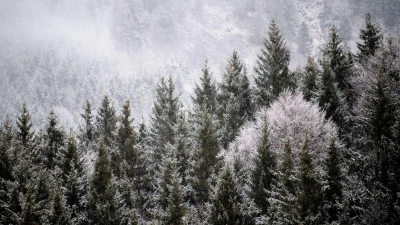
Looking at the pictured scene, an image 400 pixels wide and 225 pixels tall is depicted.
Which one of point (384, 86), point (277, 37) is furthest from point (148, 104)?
point (384, 86)

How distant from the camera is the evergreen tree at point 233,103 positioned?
3462 cm

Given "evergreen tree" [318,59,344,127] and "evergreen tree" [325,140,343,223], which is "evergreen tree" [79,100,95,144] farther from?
"evergreen tree" [325,140,343,223]

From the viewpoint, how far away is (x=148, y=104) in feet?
573

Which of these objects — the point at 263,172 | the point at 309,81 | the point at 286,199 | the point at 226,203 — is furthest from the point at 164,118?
the point at 286,199

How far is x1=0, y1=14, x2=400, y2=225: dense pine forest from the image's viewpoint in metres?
18.4

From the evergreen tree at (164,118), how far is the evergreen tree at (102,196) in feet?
39.1

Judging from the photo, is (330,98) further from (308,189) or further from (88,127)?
(88,127)

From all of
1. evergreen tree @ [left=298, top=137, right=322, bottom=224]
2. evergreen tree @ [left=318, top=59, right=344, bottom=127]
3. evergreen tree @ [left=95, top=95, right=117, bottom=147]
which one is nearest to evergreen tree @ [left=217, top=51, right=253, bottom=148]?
evergreen tree @ [left=318, top=59, right=344, bottom=127]

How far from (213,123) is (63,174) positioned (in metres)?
13.1

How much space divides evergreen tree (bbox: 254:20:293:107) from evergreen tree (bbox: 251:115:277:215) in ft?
38.4

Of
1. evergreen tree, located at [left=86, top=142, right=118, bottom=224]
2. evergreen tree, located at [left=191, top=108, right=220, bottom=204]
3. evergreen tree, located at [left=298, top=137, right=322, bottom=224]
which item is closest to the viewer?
evergreen tree, located at [left=298, top=137, right=322, bottom=224]

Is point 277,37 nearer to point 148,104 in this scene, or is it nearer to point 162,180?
point 162,180

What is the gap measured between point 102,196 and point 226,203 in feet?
29.1

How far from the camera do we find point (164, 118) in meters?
35.8
